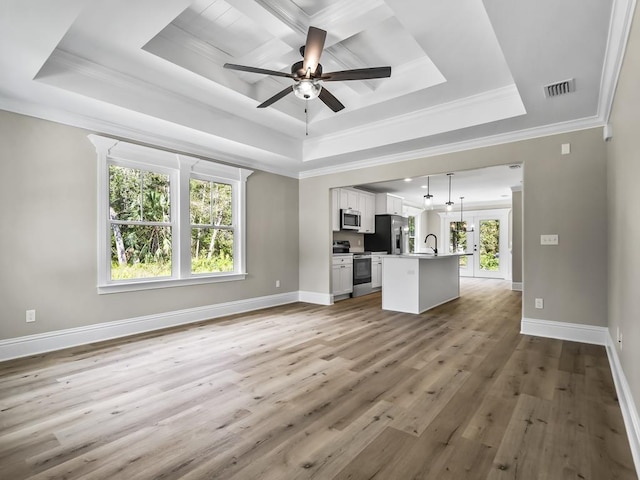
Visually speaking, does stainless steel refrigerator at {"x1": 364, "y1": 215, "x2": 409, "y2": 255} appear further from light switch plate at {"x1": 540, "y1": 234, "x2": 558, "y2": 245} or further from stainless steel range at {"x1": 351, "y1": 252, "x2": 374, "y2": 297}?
light switch plate at {"x1": 540, "y1": 234, "x2": 558, "y2": 245}

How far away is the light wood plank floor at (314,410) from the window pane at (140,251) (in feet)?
3.09

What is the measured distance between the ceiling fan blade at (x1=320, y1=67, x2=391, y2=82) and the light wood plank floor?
8.09 ft

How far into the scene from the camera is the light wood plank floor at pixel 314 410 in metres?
1.69

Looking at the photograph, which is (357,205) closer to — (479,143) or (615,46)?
(479,143)

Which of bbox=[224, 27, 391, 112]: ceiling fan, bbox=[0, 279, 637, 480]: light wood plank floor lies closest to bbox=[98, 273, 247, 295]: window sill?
bbox=[0, 279, 637, 480]: light wood plank floor

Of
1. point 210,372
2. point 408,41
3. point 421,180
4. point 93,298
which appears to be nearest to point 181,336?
point 93,298

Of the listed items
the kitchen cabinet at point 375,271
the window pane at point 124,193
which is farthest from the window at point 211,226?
the kitchen cabinet at point 375,271

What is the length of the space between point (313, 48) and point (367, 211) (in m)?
5.96

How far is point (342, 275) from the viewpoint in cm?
676

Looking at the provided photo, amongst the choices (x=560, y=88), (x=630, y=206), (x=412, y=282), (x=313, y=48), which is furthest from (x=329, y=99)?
(x=412, y=282)

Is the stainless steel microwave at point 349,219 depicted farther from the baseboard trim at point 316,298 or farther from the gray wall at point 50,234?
the gray wall at point 50,234

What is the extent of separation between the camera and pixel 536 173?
4.04 m

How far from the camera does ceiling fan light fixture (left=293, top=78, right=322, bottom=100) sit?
2.68 metres

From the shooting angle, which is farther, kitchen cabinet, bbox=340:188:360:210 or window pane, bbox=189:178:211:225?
kitchen cabinet, bbox=340:188:360:210
